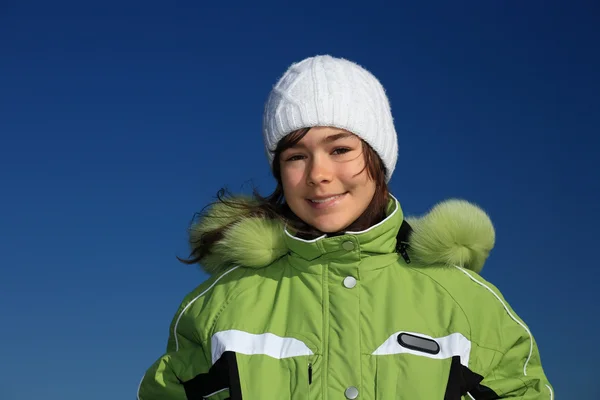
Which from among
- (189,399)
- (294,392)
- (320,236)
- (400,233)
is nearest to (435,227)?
(400,233)

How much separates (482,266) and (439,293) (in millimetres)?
425

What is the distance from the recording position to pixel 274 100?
151 inches

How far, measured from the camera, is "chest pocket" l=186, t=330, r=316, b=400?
3127mm

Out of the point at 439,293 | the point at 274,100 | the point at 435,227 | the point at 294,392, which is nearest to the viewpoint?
the point at 294,392

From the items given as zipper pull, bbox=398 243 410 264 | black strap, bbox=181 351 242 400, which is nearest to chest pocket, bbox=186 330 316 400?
black strap, bbox=181 351 242 400

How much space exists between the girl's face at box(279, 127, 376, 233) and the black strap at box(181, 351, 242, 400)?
775 mm

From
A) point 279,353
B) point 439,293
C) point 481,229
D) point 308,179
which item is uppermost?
point 308,179

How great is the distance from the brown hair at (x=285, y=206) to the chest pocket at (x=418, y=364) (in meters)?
0.65

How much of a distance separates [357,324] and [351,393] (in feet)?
0.99

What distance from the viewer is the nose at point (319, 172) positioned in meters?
3.43

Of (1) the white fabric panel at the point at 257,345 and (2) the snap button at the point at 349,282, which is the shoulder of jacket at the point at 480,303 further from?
(1) the white fabric panel at the point at 257,345

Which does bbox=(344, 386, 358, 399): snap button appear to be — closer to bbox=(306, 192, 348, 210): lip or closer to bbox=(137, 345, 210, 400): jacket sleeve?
bbox=(137, 345, 210, 400): jacket sleeve

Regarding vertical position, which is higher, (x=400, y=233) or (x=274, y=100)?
(x=274, y=100)

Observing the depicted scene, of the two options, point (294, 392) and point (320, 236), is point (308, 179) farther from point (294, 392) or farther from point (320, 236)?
point (294, 392)
